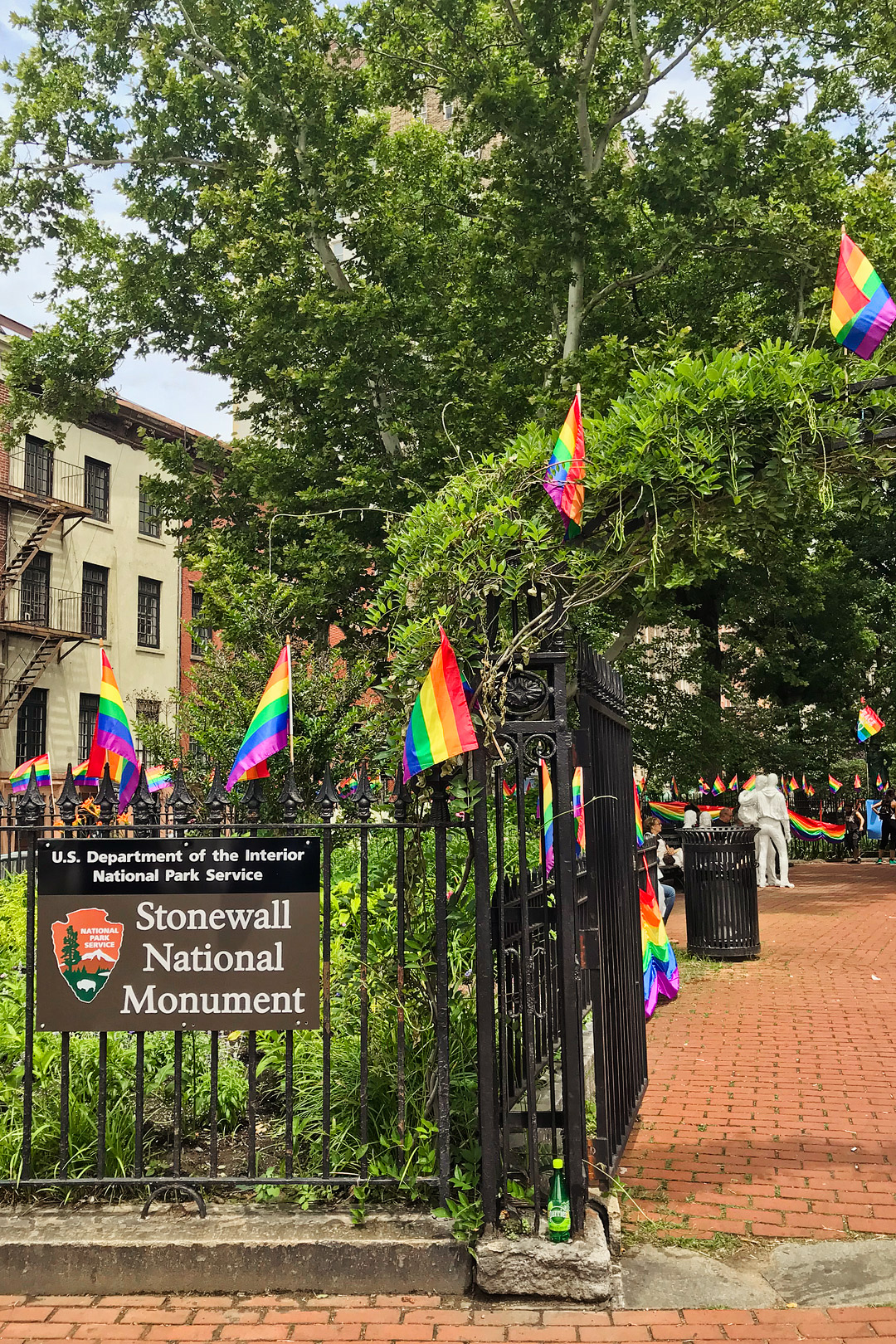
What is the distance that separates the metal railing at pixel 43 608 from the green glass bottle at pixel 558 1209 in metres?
26.6

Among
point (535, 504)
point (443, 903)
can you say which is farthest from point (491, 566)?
point (443, 903)

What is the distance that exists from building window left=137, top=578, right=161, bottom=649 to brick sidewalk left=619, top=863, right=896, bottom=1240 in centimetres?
2612

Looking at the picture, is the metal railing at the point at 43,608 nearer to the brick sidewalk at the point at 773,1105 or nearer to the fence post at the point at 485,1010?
the brick sidewalk at the point at 773,1105

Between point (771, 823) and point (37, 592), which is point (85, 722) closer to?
point (37, 592)

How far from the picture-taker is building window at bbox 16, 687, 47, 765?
95.2 feet

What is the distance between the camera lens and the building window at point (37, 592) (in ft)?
97.0

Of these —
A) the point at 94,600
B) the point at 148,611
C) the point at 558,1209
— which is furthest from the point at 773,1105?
the point at 148,611

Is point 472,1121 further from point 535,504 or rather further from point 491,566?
point 535,504

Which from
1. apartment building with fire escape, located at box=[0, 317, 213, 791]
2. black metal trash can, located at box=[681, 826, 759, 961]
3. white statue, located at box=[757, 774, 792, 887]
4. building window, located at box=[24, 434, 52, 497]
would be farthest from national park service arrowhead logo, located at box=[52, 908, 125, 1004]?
building window, located at box=[24, 434, 52, 497]

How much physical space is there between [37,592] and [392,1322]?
94.5ft

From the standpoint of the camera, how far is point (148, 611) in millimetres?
34688

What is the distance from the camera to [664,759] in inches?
901

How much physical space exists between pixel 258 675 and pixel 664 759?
14.3m

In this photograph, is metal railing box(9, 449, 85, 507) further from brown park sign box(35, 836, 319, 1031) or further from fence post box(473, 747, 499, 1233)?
fence post box(473, 747, 499, 1233)
